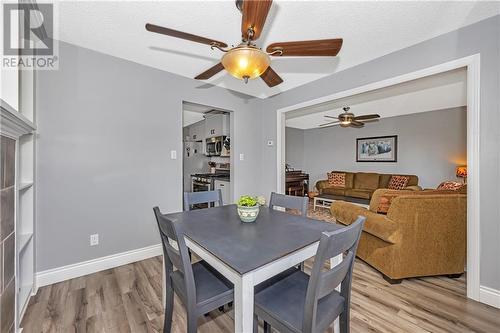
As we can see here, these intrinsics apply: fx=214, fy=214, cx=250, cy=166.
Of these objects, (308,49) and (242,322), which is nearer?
(242,322)

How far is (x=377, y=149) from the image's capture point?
19.4ft

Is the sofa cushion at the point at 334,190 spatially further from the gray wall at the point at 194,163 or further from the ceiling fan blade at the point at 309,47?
the ceiling fan blade at the point at 309,47

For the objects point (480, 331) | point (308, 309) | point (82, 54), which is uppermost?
point (82, 54)

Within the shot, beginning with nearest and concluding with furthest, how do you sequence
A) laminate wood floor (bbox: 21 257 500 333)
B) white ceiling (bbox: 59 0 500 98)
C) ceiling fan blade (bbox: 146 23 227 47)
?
ceiling fan blade (bbox: 146 23 227 47)
laminate wood floor (bbox: 21 257 500 333)
white ceiling (bbox: 59 0 500 98)

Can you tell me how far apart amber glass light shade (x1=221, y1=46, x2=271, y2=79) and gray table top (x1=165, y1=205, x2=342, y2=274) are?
1031 millimetres

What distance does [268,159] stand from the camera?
151 inches

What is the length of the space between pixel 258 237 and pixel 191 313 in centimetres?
52

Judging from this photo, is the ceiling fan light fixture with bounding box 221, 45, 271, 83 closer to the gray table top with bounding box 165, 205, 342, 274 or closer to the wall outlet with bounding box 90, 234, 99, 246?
the gray table top with bounding box 165, 205, 342, 274

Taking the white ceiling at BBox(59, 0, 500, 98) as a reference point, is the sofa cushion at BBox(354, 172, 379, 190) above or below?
below

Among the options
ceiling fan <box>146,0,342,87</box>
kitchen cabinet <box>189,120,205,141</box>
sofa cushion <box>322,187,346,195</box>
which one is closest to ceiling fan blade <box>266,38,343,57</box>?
ceiling fan <box>146,0,342,87</box>

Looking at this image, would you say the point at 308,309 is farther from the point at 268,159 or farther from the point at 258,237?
the point at 268,159

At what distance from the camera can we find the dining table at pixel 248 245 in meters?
0.93

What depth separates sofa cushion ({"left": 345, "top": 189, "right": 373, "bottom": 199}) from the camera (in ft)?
16.9

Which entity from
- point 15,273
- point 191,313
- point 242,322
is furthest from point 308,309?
point 15,273
